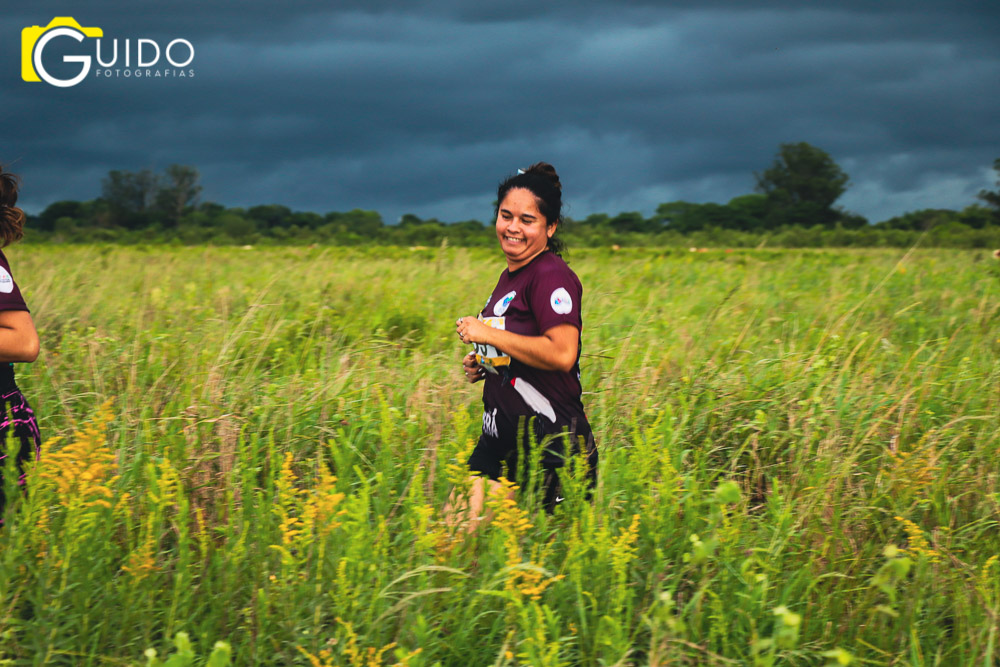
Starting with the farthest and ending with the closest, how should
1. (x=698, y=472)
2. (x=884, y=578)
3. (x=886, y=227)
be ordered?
1. (x=886, y=227)
2. (x=698, y=472)
3. (x=884, y=578)

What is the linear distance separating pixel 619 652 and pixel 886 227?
105 feet

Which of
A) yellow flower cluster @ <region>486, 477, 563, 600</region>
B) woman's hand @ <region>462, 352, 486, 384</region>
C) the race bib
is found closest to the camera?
yellow flower cluster @ <region>486, 477, 563, 600</region>

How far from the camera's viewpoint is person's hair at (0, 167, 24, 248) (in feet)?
8.43

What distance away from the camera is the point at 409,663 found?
1891 mm

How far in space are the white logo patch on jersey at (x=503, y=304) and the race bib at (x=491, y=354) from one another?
4 centimetres

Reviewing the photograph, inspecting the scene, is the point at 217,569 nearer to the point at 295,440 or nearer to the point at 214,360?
the point at 295,440

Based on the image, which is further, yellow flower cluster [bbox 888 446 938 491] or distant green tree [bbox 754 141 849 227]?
distant green tree [bbox 754 141 849 227]

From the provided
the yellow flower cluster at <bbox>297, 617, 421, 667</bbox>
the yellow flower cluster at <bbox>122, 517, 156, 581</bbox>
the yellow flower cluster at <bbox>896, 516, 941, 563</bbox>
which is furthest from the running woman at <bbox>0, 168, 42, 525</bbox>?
the yellow flower cluster at <bbox>896, 516, 941, 563</bbox>

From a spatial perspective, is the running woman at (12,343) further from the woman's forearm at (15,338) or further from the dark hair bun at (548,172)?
the dark hair bun at (548,172)

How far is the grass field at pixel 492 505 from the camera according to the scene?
2084mm

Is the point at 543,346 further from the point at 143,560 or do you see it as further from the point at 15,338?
the point at 15,338

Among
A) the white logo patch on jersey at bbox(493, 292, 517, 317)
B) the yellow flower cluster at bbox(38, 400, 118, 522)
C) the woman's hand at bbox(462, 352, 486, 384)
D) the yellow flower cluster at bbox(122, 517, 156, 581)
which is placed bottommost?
the yellow flower cluster at bbox(122, 517, 156, 581)

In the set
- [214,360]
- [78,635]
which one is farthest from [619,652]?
[214,360]

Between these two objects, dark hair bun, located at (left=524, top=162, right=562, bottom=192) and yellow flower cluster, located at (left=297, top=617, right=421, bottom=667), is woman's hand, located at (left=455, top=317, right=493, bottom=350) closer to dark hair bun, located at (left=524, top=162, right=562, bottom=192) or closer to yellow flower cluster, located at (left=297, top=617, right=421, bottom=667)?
dark hair bun, located at (left=524, top=162, right=562, bottom=192)
